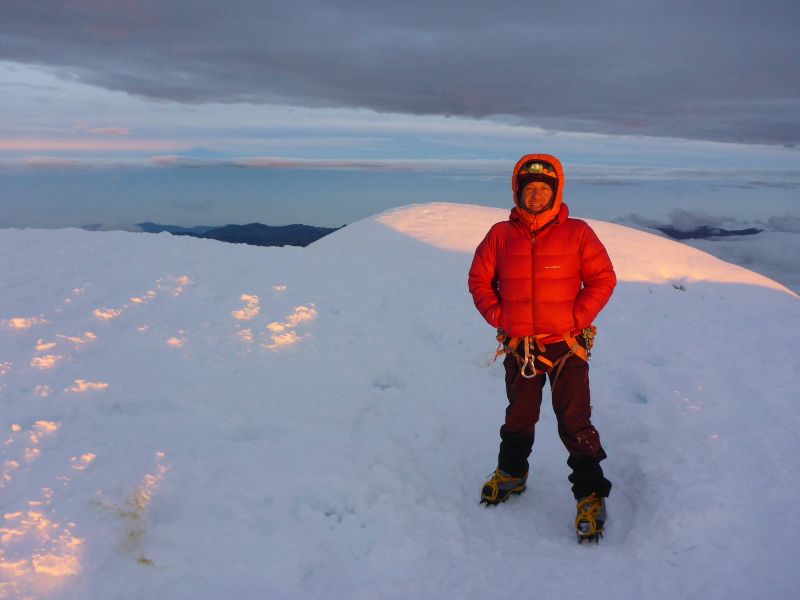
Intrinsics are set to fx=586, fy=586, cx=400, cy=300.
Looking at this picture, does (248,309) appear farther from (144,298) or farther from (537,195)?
(537,195)

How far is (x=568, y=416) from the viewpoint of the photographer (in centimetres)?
516

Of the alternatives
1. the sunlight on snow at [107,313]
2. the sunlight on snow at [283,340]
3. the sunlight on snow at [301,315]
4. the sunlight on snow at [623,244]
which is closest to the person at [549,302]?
the sunlight on snow at [283,340]

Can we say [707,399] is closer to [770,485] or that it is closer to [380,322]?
[770,485]

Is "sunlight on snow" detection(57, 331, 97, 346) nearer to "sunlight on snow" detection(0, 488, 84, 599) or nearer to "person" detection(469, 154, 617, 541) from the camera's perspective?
"sunlight on snow" detection(0, 488, 84, 599)

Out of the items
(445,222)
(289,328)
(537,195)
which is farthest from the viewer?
(445,222)

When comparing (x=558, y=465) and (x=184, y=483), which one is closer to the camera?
(x=184, y=483)

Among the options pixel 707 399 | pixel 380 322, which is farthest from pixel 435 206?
pixel 707 399

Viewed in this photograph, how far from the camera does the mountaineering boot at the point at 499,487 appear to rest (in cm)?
563

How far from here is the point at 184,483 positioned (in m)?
5.21

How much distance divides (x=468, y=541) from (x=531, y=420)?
1219 millimetres

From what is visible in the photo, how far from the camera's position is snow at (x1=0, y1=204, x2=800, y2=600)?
4.60m

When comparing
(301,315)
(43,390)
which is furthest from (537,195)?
(43,390)

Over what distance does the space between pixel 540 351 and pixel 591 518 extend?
1.54 metres

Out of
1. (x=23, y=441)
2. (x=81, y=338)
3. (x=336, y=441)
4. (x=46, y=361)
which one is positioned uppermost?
(x=81, y=338)
